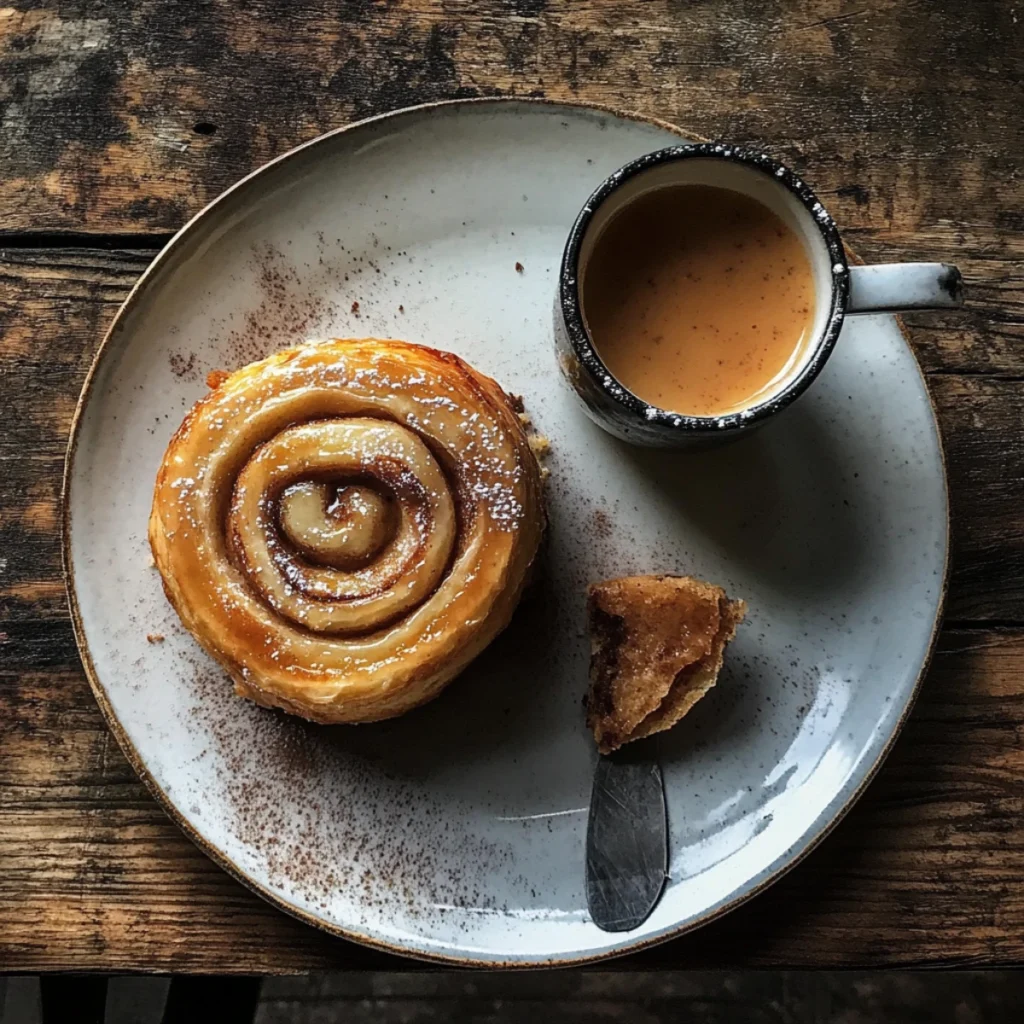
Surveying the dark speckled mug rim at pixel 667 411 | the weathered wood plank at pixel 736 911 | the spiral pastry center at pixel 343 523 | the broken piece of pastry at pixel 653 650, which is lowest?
the weathered wood plank at pixel 736 911

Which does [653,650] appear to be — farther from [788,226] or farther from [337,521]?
[788,226]

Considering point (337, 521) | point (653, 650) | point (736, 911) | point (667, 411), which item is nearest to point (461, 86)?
point (667, 411)

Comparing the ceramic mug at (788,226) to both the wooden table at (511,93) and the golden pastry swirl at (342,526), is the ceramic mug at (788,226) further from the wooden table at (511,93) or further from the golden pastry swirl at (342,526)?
the wooden table at (511,93)

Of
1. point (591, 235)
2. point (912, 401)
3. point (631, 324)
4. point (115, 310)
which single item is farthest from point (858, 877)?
point (115, 310)

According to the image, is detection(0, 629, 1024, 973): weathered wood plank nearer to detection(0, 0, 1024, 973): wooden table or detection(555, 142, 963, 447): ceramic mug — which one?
detection(0, 0, 1024, 973): wooden table

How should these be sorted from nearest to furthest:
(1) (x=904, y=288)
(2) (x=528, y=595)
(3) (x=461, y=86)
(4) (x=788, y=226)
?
(1) (x=904, y=288) → (4) (x=788, y=226) → (2) (x=528, y=595) → (3) (x=461, y=86)

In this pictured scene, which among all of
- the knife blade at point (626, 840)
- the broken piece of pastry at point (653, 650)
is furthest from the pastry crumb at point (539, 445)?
the knife blade at point (626, 840)

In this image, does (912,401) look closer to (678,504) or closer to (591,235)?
(678,504)
